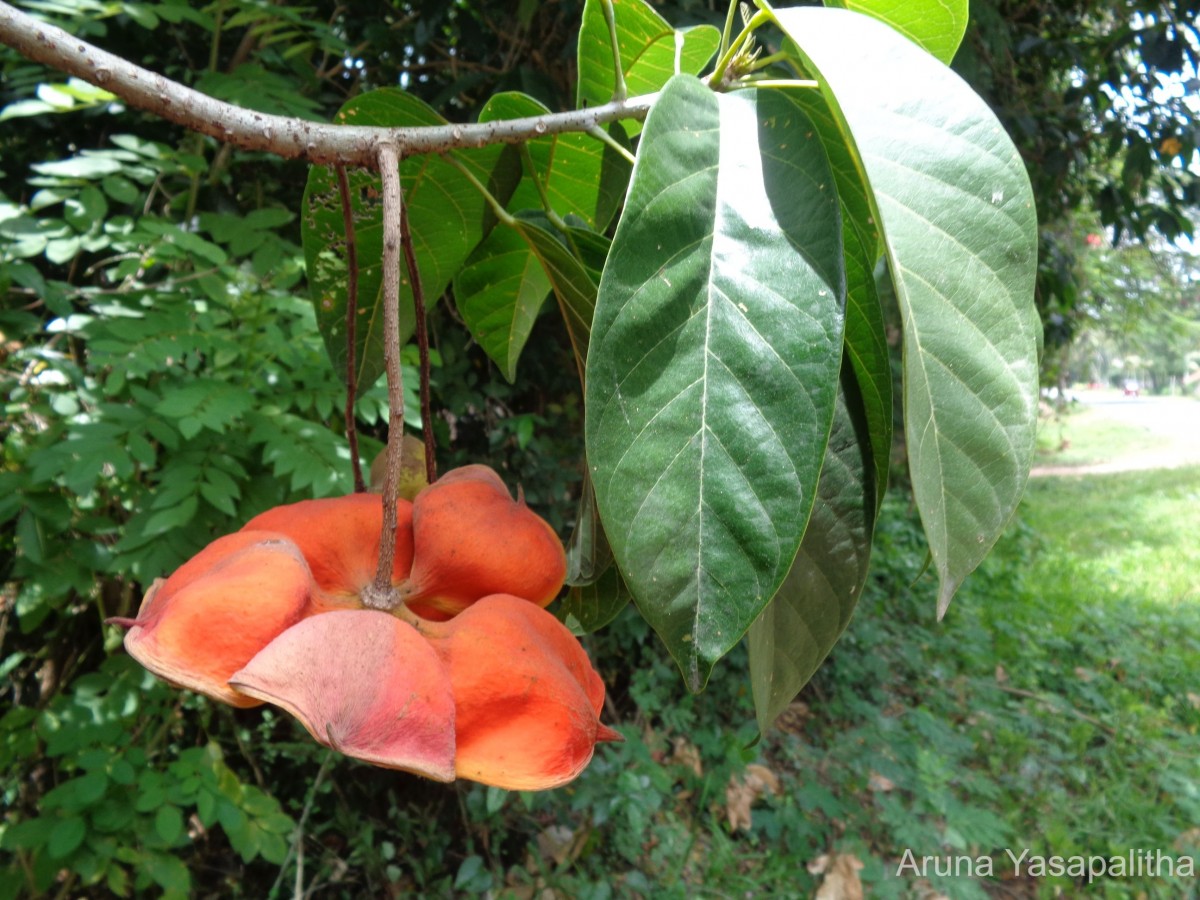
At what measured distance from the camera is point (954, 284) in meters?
0.47

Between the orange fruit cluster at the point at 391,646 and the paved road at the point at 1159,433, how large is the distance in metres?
9.81

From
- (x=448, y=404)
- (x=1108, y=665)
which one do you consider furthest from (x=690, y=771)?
(x=1108, y=665)

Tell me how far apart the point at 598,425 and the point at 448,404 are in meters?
2.15

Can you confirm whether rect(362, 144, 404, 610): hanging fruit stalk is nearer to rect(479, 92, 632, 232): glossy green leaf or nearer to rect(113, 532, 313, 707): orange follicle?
rect(113, 532, 313, 707): orange follicle

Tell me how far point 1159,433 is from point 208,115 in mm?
14967

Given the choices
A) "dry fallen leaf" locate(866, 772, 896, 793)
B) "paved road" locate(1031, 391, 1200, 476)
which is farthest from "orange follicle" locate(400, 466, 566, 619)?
"paved road" locate(1031, 391, 1200, 476)

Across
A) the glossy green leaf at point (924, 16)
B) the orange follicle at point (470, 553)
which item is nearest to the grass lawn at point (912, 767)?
the glossy green leaf at point (924, 16)

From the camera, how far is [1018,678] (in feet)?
13.3

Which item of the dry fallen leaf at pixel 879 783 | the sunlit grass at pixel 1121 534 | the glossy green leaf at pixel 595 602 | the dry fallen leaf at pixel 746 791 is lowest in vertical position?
the sunlit grass at pixel 1121 534

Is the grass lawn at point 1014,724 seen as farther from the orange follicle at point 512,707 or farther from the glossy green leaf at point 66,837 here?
the orange follicle at point 512,707

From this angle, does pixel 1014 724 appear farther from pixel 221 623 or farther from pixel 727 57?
pixel 221 623

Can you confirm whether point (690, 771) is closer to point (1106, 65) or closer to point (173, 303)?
point (173, 303)

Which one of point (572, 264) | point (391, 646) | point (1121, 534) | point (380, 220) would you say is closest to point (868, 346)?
point (572, 264)

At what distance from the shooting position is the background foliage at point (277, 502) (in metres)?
1.62
